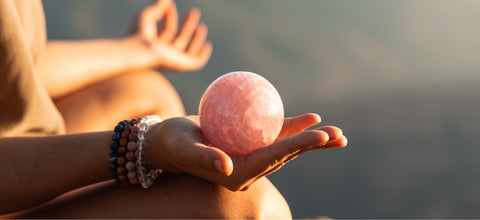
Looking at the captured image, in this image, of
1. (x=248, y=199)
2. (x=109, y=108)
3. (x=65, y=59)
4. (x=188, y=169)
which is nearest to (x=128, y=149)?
(x=188, y=169)

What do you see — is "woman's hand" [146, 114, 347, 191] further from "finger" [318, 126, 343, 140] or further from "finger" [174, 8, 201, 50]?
"finger" [174, 8, 201, 50]

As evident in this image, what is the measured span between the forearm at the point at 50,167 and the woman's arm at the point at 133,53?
0.97 metres

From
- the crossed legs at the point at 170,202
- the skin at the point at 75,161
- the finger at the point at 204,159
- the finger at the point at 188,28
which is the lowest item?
the crossed legs at the point at 170,202

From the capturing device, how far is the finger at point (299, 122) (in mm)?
868

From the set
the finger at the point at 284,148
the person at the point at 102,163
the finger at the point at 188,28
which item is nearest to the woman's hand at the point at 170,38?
the finger at the point at 188,28

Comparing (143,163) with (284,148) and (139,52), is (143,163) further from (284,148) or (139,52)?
(139,52)

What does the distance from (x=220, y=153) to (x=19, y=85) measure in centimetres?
64

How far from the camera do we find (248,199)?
32.7 inches

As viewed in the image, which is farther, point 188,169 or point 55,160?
point 55,160

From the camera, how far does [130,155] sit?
32.2 inches

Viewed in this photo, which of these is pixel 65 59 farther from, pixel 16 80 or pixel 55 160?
pixel 55 160

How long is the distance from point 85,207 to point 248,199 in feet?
1.09

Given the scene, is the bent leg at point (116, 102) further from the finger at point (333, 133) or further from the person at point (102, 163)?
the finger at point (333, 133)

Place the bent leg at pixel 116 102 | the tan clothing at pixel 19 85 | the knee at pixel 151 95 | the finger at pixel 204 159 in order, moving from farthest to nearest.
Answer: the knee at pixel 151 95 < the bent leg at pixel 116 102 < the tan clothing at pixel 19 85 < the finger at pixel 204 159
